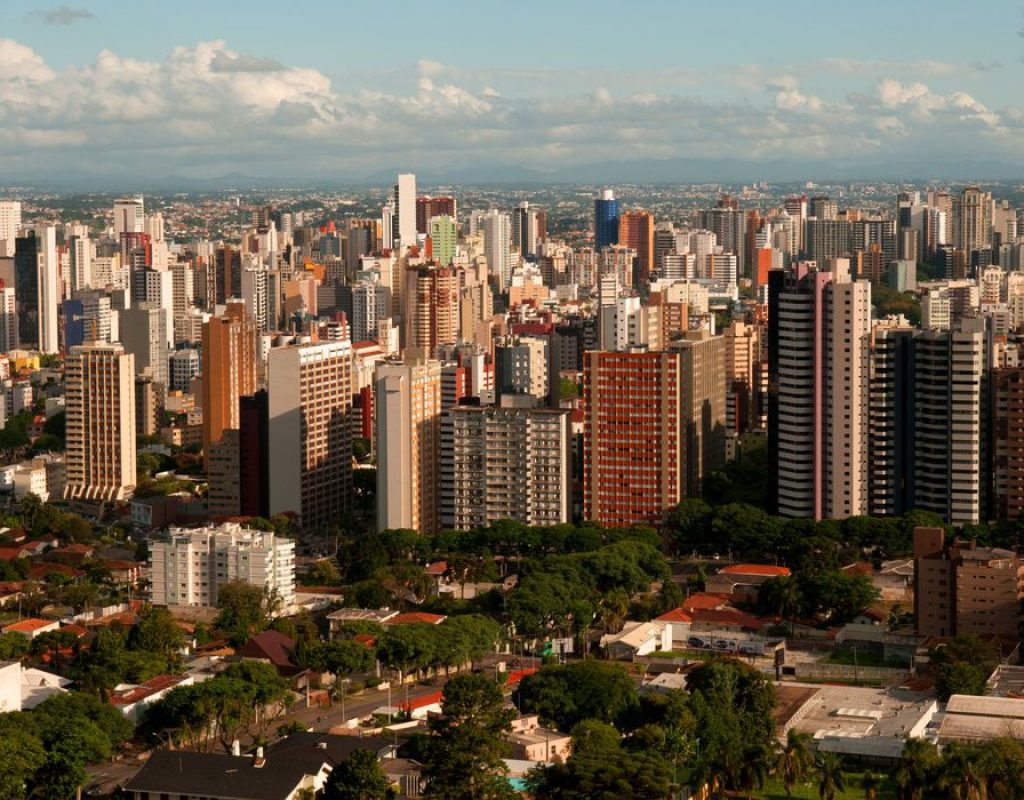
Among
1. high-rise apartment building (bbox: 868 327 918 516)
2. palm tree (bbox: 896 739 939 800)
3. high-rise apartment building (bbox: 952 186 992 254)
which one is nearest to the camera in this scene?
palm tree (bbox: 896 739 939 800)

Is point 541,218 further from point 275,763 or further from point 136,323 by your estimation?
point 275,763

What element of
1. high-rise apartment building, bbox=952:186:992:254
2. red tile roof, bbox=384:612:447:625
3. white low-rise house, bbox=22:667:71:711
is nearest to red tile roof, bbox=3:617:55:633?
white low-rise house, bbox=22:667:71:711

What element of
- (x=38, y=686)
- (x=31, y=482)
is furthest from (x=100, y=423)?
(x=38, y=686)

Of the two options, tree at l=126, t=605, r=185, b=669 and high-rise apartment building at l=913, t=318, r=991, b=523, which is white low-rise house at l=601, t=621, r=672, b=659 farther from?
high-rise apartment building at l=913, t=318, r=991, b=523

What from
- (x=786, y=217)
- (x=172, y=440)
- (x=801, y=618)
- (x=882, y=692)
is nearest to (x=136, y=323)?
(x=172, y=440)

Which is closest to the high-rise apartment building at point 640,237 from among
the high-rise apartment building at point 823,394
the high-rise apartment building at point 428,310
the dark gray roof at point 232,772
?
the high-rise apartment building at point 428,310

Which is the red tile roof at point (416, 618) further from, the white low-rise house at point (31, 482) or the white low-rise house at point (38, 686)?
the white low-rise house at point (31, 482)

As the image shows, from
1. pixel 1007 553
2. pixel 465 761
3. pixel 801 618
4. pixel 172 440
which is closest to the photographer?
pixel 465 761
